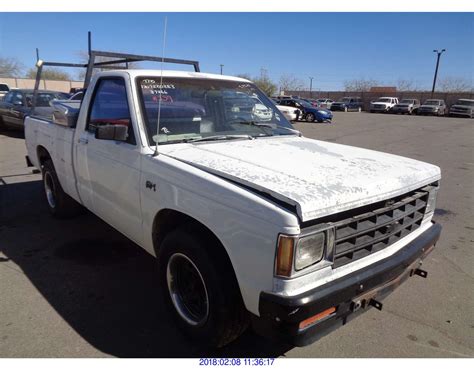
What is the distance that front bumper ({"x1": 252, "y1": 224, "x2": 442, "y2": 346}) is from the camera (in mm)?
1910

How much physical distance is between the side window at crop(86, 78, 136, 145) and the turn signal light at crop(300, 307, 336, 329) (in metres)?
1.93

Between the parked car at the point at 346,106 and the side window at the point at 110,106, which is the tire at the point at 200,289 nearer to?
the side window at the point at 110,106

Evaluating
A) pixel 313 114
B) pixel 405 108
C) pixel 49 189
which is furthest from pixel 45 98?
pixel 405 108

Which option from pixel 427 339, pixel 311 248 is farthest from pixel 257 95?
pixel 427 339

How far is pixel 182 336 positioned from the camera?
8.82 ft

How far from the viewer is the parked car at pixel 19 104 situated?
1161 centimetres

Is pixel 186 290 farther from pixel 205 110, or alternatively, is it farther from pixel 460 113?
pixel 460 113

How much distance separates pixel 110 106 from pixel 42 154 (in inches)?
87.6

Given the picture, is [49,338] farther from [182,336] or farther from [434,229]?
[434,229]

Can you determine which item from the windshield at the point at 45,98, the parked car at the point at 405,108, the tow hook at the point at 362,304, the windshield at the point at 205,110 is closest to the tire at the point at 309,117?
the windshield at the point at 45,98

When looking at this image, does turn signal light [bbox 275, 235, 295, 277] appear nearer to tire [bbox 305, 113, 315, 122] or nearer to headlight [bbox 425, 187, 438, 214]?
headlight [bbox 425, 187, 438, 214]

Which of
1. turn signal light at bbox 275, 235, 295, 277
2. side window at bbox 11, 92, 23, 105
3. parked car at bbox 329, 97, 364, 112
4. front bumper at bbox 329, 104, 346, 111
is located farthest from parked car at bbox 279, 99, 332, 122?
turn signal light at bbox 275, 235, 295, 277

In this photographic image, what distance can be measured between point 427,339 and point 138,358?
214 cm

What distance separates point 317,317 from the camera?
6.66 ft
